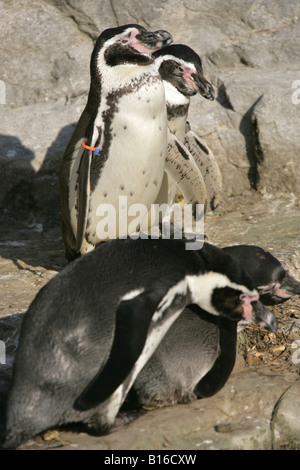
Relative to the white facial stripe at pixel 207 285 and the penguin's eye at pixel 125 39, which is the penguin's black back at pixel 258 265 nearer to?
the white facial stripe at pixel 207 285

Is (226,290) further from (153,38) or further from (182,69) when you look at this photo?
(182,69)

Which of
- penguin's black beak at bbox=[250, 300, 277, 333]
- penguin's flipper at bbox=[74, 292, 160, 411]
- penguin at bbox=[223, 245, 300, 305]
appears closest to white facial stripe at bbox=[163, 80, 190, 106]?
penguin at bbox=[223, 245, 300, 305]

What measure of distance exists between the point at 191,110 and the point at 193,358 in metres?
3.43

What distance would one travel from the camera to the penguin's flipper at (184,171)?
516 cm

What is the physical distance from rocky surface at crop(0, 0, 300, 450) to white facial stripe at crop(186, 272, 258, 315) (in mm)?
1215

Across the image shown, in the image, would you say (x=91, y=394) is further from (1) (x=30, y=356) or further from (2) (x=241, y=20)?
(2) (x=241, y=20)

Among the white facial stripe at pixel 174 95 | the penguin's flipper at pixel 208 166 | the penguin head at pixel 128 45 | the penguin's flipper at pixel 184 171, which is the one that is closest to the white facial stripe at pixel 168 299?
the penguin head at pixel 128 45

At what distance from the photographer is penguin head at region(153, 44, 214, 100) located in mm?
5211

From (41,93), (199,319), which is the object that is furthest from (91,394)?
(41,93)

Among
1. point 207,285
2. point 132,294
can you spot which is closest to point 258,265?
point 207,285

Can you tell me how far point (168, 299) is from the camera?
309cm

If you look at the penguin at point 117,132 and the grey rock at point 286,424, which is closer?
the grey rock at point 286,424

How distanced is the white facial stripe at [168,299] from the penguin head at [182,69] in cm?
236

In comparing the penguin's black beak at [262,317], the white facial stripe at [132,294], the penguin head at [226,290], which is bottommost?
the penguin's black beak at [262,317]
